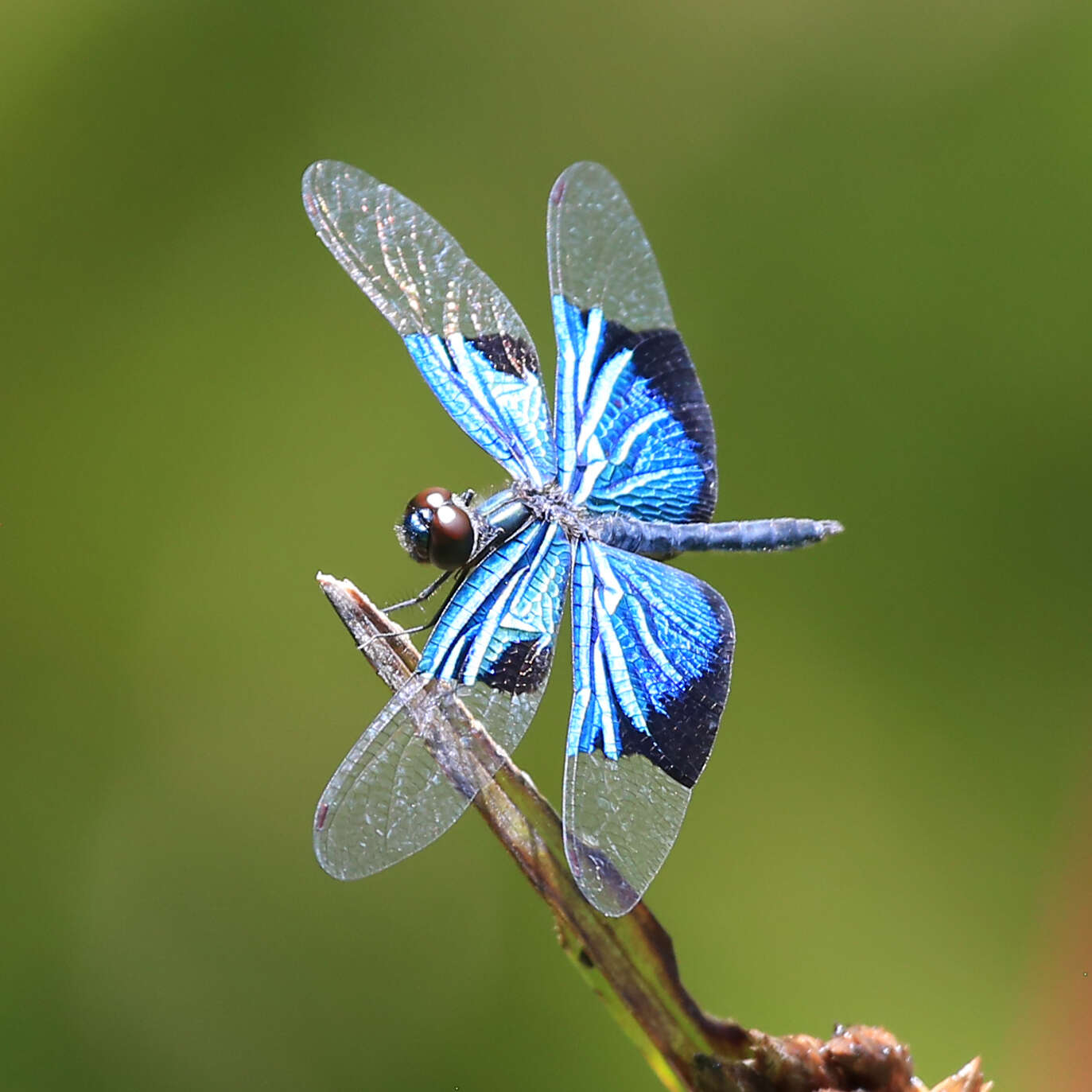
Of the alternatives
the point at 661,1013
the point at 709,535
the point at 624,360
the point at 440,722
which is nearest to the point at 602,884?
the point at 661,1013

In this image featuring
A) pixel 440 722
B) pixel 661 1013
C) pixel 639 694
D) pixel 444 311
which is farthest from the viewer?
pixel 444 311

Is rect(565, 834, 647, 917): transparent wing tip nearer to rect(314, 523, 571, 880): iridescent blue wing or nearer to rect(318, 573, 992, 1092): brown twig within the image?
rect(318, 573, 992, 1092): brown twig

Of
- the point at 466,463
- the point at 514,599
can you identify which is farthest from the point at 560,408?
the point at 466,463

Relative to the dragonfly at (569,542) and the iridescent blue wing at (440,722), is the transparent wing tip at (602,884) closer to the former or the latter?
the dragonfly at (569,542)

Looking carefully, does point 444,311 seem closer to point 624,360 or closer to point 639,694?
point 624,360

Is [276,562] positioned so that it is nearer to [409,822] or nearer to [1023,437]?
[409,822]

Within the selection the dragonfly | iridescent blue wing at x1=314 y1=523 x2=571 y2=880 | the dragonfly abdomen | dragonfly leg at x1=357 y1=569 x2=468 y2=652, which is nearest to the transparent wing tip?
the dragonfly
